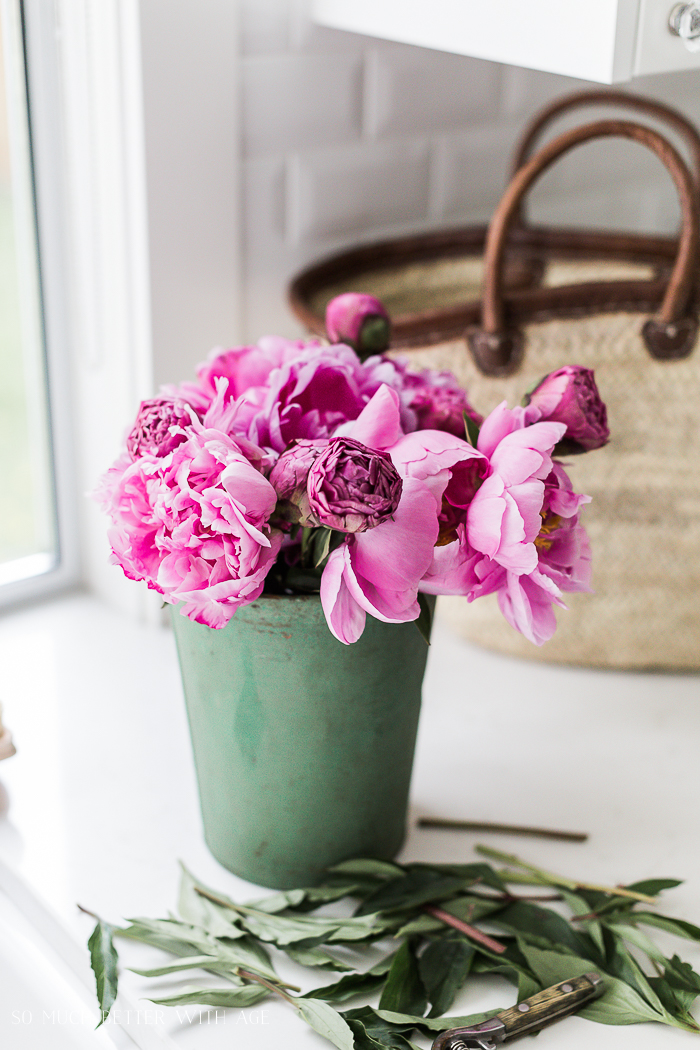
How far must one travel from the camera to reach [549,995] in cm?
50

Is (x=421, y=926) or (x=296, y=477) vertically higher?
(x=296, y=477)

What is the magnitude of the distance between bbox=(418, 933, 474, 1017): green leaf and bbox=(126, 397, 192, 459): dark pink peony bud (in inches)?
11.8

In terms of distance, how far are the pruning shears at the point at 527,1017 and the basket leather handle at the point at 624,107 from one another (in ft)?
1.67

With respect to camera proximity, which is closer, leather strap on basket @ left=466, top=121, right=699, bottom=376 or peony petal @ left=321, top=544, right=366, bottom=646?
peony petal @ left=321, top=544, right=366, bottom=646

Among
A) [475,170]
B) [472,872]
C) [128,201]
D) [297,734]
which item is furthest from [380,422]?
[475,170]

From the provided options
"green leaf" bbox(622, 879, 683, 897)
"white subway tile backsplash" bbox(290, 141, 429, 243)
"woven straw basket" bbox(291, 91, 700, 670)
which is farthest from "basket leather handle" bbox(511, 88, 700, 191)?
"green leaf" bbox(622, 879, 683, 897)

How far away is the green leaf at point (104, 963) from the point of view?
1.62 ft

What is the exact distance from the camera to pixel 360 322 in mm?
581

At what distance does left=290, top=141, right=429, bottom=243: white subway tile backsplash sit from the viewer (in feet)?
2.98

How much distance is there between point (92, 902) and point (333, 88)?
0.70m

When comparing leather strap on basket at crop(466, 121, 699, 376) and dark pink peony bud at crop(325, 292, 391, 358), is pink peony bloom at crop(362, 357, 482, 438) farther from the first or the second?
leather strap on basket at crop(466, 121, 699, 376)

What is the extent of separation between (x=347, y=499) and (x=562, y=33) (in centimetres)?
36

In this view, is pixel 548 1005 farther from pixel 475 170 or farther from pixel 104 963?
pixel 475 170

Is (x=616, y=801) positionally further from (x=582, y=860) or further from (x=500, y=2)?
(x=500, y=2)
